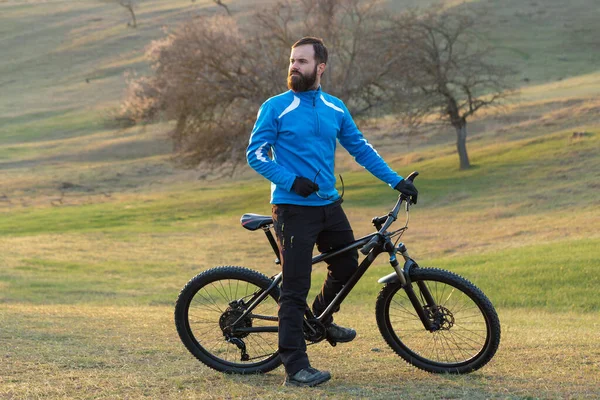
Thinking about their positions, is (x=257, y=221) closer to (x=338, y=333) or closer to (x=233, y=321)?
(x=233, y=321)

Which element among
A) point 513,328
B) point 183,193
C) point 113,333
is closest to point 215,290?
point 113,333

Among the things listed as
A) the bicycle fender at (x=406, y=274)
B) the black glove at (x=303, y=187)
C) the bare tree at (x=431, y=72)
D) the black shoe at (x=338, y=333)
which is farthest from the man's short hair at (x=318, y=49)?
the bare tree at (x=431, y=72)

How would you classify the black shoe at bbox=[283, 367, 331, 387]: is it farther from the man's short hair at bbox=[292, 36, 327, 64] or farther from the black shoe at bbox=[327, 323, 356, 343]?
the man's short hair at bbox=[292, 36, 327, 64]

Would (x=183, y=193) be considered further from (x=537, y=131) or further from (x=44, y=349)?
(x=44, y=349)

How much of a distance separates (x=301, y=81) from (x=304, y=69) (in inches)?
3.2

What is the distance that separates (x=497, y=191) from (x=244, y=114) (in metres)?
9.67

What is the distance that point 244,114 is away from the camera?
101 ft

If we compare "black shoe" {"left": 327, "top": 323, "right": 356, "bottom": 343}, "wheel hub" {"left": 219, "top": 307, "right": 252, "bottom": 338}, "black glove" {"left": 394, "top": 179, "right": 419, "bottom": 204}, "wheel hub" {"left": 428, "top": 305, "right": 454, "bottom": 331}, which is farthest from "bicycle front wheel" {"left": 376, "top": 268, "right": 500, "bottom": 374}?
"wheel hub" {"left": 219, "top": 307, "right": 252, "bottom": 338}

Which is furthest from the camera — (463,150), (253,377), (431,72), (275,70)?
(463,150)

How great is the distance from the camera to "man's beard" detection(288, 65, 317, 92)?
512 centimetres

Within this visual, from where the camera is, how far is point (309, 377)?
5105mm

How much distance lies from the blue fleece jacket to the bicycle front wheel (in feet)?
2.84

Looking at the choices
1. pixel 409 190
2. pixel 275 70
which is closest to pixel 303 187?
pixel 409 190

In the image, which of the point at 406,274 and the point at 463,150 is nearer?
the point at 406,274
